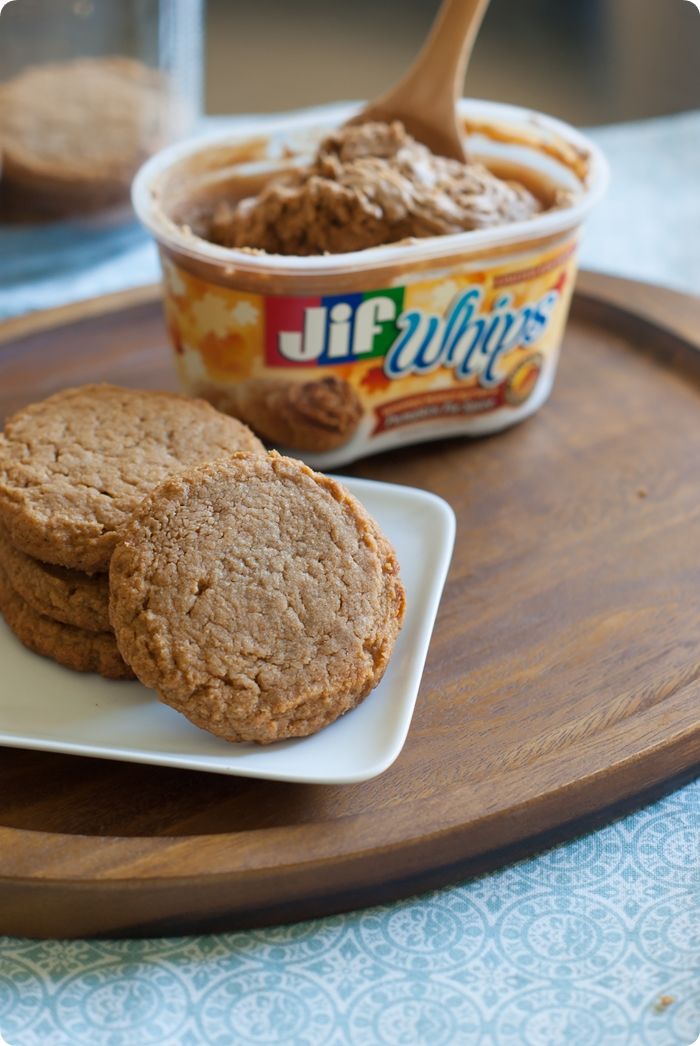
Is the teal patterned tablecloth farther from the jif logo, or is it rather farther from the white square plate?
the jif logo

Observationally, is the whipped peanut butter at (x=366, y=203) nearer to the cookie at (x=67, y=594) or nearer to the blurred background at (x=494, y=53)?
the cookie at (x=67, y=594)

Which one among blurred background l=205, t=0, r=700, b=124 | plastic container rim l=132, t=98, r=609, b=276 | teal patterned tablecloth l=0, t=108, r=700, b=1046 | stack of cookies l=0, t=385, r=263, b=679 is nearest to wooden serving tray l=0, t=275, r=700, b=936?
teal patterned tablecloth l=0, t=108, r=700, b=1046

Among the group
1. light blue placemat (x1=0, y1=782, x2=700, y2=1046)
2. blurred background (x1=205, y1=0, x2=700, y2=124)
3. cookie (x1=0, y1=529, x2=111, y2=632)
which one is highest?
cookie (x1=0, y1=529, x2=111, y2=632)

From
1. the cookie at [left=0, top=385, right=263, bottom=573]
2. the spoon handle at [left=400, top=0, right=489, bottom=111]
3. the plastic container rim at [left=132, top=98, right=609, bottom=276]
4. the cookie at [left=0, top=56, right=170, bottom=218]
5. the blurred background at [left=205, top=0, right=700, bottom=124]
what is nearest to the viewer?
the cookie at [left=0, top=385, right=263, bottom=573]

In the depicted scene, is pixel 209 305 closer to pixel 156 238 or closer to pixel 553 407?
pixel 156 238

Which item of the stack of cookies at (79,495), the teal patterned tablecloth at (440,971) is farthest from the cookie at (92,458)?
the teal patterned tablecloth at (440,971)

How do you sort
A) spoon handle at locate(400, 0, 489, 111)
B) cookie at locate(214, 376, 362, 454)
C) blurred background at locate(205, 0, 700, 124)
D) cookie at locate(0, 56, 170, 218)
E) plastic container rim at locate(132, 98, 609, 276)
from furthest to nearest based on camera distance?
blurred background at locate(205, 0, 700, 124), cookie at locate(0, 56, 170, 218), spoon handle at locate(400, 0, 489, 111), cookie at locate(214, 376, 362, 454), plastic container rim at locate(132, 98, 609, 276)

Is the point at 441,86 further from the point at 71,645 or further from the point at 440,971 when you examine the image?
the point at 440,971
